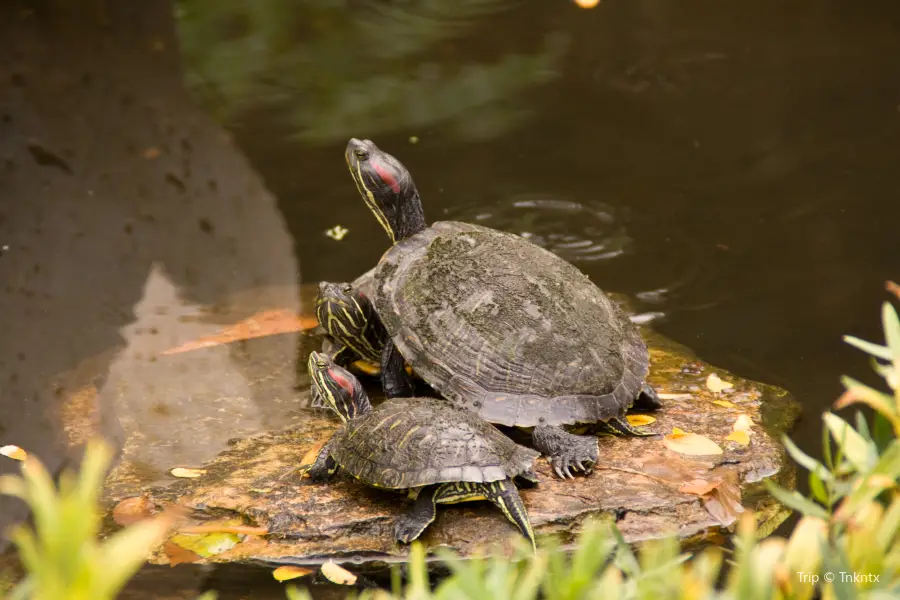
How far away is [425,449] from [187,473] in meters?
1.19

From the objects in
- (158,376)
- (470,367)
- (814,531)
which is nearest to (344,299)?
(470,367)

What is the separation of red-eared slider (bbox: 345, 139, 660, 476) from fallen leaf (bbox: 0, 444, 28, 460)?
163cm

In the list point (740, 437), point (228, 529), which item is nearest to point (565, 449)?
point (740, 437)

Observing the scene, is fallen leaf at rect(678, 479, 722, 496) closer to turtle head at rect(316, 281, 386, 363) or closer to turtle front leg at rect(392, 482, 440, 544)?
Answer: turtle front leg at rect(392, 482, 440, 544)

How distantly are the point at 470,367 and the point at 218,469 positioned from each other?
3.78 ft

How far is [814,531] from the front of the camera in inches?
64.2

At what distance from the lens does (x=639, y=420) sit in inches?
153

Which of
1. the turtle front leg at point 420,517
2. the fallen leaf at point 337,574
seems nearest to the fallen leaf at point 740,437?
the turtle front leg at point 420,517

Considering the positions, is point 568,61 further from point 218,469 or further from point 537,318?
point 218,469

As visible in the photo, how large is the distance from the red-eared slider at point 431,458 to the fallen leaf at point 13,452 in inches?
59.5

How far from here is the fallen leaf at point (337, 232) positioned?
Answer: 18.9ft

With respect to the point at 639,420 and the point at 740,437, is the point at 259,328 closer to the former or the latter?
the point at 639,420

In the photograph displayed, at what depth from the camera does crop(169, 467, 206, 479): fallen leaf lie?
370 cm

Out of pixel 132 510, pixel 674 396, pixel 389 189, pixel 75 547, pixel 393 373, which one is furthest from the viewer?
pixel 389 189
